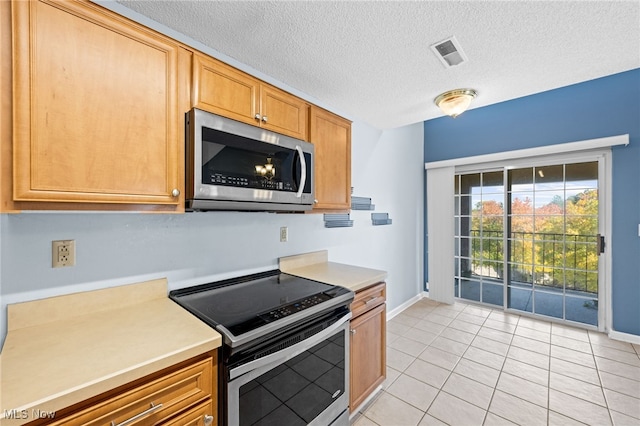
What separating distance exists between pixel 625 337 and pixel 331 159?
12.3ft

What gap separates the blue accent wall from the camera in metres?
2.85

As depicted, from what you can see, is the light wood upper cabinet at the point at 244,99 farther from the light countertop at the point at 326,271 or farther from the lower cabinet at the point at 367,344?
the lower cabinet at the point at 367,344

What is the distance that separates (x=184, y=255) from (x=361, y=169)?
2.08 meters

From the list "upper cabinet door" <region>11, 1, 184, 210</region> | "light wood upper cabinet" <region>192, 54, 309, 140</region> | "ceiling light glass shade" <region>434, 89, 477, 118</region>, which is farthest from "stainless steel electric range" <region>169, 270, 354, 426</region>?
"ceiling light glass shade" <region>434, 89, 477, 118</region>


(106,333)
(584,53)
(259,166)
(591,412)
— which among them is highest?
(584,53)

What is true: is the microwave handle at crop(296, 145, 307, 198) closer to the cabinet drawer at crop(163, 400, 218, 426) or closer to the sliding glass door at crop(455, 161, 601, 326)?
the cabinet drawer at crop(163, 400, 218, 426)

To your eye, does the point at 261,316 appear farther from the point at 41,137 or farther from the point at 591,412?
the point at 591,412

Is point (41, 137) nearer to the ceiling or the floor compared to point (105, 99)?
nearer to the floor

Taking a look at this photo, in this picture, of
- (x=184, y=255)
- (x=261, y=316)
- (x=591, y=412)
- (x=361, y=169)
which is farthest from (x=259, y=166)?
(x=591, y=412)

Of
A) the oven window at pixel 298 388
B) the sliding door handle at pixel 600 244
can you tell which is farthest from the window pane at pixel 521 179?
the oven window at pixel 298 388

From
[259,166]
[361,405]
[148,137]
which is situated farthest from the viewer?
[361,405]

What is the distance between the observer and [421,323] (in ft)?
11.0

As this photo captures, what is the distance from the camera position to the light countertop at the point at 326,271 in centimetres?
188

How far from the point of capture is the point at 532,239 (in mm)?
3562
